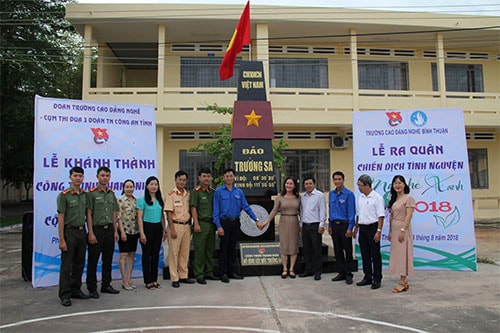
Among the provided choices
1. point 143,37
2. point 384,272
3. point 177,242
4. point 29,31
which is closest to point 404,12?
point 143,37

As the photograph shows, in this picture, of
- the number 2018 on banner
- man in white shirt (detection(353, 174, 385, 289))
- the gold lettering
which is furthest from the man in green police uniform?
the number 2018 on banner

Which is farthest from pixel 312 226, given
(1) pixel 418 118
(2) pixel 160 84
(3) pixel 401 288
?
(2) pixel 160 84

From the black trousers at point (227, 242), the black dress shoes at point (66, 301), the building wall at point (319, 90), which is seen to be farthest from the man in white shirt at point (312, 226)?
the building wall at point (319, 90)

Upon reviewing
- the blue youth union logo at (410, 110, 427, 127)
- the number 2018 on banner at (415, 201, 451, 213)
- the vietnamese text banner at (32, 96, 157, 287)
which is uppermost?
the blue youth union logo at (410, 110, 427, 127)

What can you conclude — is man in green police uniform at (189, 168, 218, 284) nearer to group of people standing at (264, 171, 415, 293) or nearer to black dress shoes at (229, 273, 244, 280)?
black dress shoes at (229, 273, 244, 280)

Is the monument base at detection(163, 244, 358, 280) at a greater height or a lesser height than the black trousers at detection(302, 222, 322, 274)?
lesser

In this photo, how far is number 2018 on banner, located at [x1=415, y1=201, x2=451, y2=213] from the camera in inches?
236

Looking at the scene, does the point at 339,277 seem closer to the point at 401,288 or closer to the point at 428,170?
the point at 401,288

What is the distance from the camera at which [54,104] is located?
5.46 metres

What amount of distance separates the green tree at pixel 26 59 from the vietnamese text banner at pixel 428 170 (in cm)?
1216

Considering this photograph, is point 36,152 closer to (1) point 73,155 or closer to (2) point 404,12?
(1) point 73,155

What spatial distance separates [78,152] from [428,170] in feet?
16.5

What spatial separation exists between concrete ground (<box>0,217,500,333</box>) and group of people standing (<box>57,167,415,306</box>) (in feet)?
0.74

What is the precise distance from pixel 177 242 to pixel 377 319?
256cm
